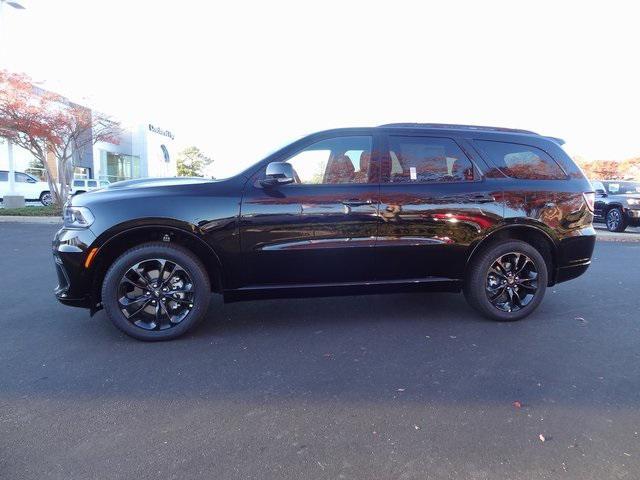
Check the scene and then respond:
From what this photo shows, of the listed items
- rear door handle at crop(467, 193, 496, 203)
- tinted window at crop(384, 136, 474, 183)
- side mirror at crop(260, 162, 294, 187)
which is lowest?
rear door handle at crop(467, 193, 496, 203)

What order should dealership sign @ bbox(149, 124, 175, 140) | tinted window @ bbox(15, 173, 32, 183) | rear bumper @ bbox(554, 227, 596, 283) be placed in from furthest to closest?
dealership sign @ bbox(149, 124, 175, 140) → tinted window @ bbox(15, 173, 32, 183) → rear bumper @ bbox(554, 227, 596, 283)

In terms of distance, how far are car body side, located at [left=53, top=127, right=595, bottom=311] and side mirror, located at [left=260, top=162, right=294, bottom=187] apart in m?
0.12

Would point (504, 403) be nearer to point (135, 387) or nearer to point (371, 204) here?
point (371, 204)

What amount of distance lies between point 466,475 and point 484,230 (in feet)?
8.25

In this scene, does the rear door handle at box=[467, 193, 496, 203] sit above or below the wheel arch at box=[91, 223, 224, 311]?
above

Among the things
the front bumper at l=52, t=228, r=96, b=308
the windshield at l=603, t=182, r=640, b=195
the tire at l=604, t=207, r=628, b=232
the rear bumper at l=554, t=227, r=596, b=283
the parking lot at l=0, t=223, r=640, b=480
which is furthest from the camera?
the windshield at l=603, t=182, r=640, b=195

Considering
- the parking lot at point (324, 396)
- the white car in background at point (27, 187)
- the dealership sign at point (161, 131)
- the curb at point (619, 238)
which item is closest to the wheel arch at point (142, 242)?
the parking lot at point (324, 396)

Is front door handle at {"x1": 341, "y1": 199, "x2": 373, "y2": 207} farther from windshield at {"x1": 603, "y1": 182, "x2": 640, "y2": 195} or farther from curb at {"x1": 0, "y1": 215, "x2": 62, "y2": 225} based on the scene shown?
windshield at {"x1": 603, "y1": 182, "x2": 640, "y2": 195}

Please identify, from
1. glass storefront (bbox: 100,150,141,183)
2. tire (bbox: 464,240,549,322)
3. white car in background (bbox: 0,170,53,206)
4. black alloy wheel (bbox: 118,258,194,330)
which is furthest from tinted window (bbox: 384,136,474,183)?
glass storefront (bbox: 100,150,141,183)

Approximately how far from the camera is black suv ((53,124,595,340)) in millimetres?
3656

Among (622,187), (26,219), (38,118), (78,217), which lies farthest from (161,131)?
(78,217)

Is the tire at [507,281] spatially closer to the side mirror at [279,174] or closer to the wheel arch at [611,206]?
the side mirror at [279,174]

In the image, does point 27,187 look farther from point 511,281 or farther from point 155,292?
point 511,281

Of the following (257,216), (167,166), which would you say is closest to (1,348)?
(257,216)
